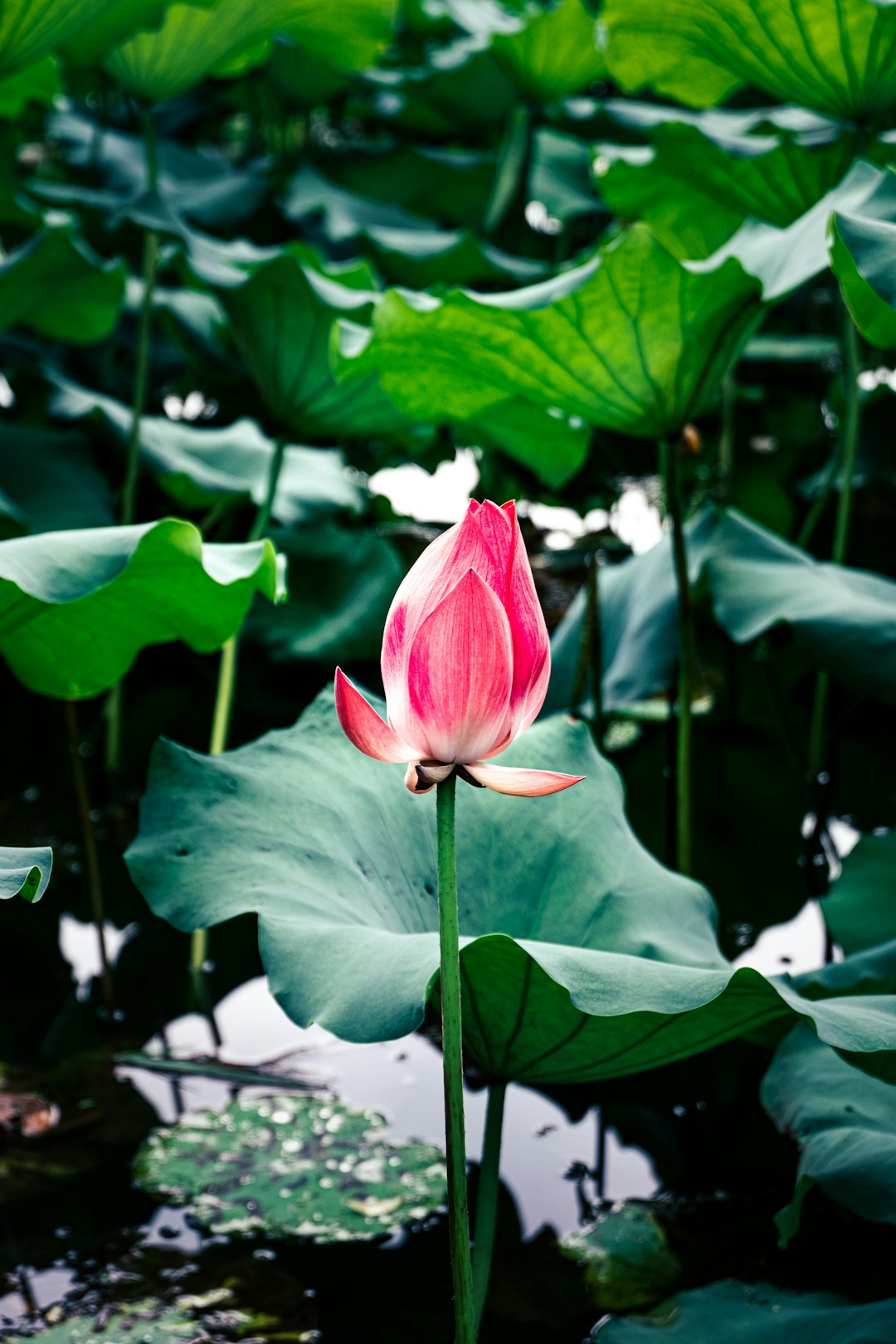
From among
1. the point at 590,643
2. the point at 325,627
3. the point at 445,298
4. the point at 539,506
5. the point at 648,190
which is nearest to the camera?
the point at 445,298

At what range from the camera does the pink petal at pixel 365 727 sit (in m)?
0.60

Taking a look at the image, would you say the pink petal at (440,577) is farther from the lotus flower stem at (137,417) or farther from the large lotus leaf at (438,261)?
the large lotus leaf at (438,261)

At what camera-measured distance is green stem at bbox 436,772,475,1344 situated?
0.62m

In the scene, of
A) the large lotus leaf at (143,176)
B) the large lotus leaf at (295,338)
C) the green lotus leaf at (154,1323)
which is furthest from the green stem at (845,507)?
the large lotus leaf at (143,176)

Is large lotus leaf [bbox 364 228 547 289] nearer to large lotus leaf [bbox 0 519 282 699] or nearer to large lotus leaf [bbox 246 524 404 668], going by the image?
large lotus leaf [bbox 246 524 404 668]

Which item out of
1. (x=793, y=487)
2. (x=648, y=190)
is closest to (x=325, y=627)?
(x=648, y=190)

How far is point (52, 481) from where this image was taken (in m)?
1.96

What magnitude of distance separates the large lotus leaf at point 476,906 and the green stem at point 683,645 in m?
0.33

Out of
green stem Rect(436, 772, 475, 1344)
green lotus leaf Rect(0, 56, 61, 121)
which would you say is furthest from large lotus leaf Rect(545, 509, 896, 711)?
green lotus leaf Rect(0, 56, 61, 121)

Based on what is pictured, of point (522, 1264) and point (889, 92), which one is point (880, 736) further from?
point (522, 1264)

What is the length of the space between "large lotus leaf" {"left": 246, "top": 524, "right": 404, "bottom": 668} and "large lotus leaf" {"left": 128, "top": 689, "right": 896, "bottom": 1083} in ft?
3.13

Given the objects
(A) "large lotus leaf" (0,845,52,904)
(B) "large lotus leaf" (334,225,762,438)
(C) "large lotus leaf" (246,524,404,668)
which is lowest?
(A) "large lotus leaf" (0,845,52,904)

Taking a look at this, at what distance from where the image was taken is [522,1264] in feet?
3.31

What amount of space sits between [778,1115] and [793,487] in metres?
2.48
